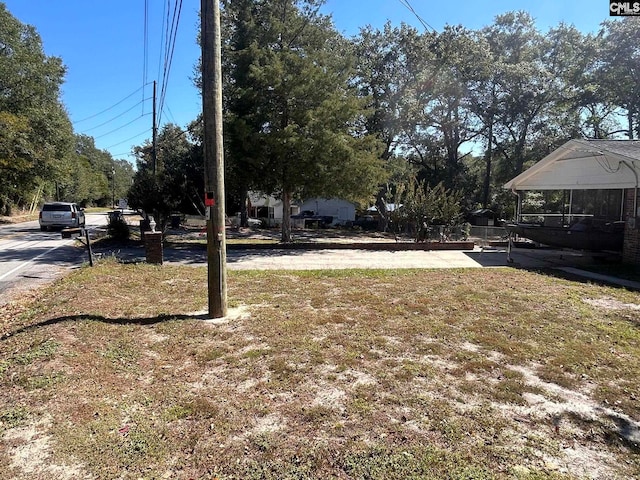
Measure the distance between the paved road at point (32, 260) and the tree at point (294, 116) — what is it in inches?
251

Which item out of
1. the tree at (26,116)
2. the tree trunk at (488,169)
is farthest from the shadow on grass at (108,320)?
the tree trunk at (488,169)

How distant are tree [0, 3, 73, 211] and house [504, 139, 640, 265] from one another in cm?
2650

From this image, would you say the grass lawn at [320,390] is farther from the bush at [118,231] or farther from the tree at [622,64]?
the tree at [622,64]

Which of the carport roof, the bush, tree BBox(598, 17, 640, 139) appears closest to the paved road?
the bush

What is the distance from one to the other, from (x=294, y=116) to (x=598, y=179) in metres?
10.2

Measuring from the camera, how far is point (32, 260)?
11.3 meters

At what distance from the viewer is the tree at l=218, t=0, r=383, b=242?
559 inches

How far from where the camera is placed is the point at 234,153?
14711 mm

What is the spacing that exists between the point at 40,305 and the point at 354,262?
7.39 meters

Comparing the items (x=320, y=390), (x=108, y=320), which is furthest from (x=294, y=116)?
(x=320, y=390)

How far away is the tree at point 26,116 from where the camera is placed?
2367 centimetres

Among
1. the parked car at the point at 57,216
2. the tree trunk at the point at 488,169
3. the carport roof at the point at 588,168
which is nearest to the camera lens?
the carport roof at the point at 588,168

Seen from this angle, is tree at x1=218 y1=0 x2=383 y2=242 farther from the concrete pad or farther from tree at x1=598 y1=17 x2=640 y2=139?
tree at x1=598 y1=17 x2=640 y2=139

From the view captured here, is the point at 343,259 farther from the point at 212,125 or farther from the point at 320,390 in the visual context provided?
the point at 320,390
